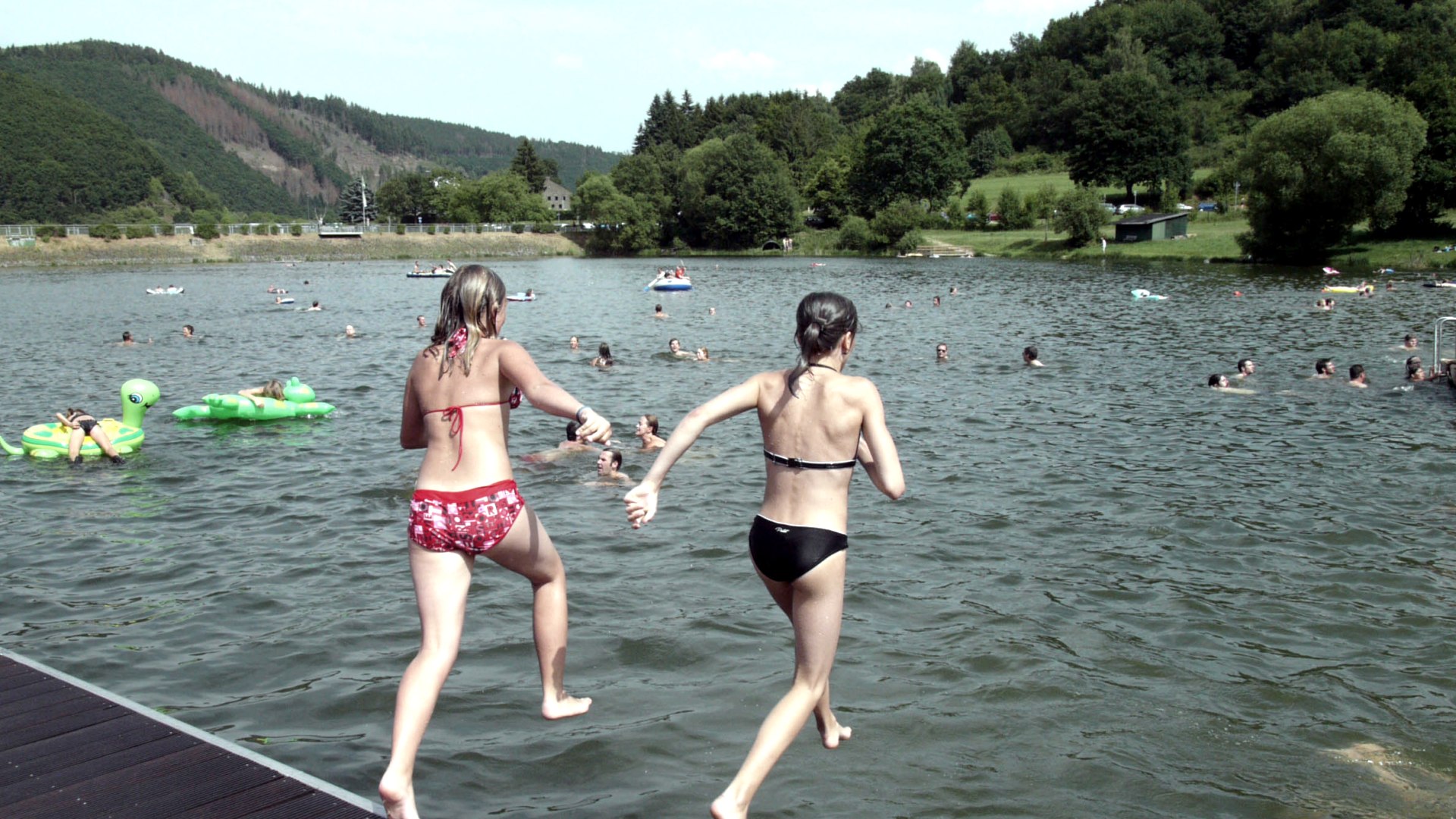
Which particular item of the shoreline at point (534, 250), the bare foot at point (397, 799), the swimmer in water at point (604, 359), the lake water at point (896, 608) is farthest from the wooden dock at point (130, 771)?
the shoreline at point (534, 250)

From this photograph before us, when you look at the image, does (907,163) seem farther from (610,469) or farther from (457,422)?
(457,422)

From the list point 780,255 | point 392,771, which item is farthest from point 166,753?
point 780,255

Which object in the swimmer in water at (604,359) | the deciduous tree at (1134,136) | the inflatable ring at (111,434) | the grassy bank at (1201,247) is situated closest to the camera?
the inflatable ring at (111,434)

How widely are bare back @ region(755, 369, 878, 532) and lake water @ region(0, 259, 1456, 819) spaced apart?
95.0 inches

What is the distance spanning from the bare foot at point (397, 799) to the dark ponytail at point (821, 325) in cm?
235

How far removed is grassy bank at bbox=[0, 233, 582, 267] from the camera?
9238 centimetres

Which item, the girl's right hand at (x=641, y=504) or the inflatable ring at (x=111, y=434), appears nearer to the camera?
the girl's right hand at (x=641, y=504)

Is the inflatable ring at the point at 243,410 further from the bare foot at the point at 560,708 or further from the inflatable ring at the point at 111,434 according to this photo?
the bare foot at the point at 560,708

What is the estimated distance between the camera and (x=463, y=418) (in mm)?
4680

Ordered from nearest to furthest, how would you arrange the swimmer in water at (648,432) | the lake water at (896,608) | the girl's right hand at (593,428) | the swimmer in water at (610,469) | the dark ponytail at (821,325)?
1. the girl's right hand at (593,428)
2. the dark ponytail at (821,325)
3. the lake water at (896,608)
4. the swimmer in water at (610,469)
5. the swimmer in water at (648,432)

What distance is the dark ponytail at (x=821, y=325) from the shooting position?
4672 millimetres

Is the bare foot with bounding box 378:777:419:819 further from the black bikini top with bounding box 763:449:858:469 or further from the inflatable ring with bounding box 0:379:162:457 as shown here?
the inflatable ring with bounding box 0:379:162:457

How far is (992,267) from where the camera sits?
228 ft

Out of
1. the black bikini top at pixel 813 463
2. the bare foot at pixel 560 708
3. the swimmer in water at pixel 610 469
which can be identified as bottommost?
the swimmer in water at pixel 610 469
